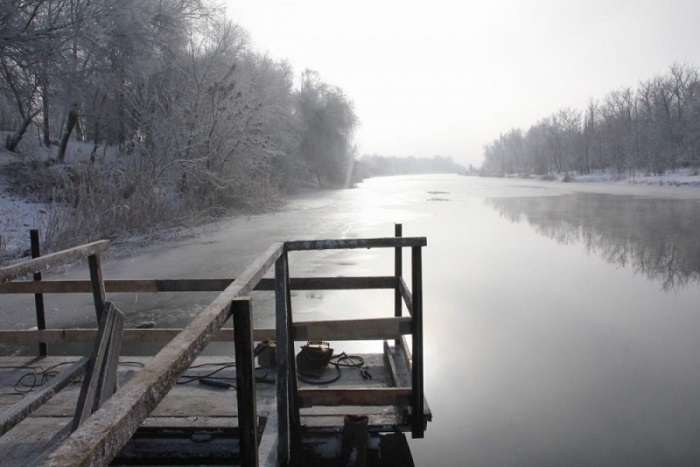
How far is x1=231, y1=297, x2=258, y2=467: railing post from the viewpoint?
5.56 feet

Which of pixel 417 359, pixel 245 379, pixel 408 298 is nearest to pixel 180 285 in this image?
pixel 408 298

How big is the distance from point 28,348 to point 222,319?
16.5 feet

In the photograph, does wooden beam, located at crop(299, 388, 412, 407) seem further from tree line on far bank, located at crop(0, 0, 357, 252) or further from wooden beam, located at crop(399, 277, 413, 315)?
tree line on far bank, located at crop(0, 0, 357, 252)

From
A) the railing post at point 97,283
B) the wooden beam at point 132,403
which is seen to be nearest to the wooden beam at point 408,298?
the wooden beam at point 132,403

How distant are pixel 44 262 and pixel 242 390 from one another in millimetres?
2145

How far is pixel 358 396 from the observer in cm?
332

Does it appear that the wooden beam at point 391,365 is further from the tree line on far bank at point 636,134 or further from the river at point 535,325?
the tree line on far bank at point 636,134

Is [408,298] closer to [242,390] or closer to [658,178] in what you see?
[242,390]

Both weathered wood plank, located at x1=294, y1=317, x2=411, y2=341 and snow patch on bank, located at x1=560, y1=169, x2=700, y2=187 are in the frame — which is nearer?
weathered wood plank, located at x1=294, y1=317, x2=411, y2=341

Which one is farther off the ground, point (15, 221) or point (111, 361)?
point (15, 221)

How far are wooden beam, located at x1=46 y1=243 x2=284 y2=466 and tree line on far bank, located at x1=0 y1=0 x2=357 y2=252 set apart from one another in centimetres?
1012

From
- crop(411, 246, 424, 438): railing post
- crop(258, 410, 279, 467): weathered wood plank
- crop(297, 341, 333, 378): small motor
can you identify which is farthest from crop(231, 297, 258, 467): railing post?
crop(297, 341, 333, 378): small motor

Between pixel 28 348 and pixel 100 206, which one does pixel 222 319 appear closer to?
pixel 28 348

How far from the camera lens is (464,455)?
3754mm
